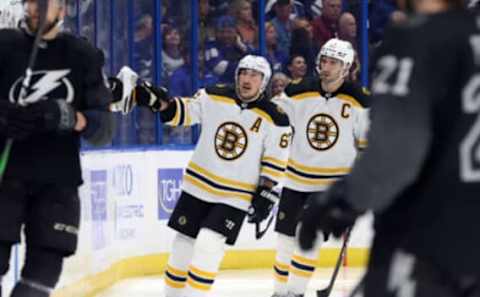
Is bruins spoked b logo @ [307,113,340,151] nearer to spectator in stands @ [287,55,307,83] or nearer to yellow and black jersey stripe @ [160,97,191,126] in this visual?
yellow and black jersey stripe @ [160,97,191,126]

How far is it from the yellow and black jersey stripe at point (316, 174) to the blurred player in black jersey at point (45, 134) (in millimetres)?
2908

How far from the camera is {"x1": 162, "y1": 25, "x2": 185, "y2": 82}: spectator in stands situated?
9.69 metres

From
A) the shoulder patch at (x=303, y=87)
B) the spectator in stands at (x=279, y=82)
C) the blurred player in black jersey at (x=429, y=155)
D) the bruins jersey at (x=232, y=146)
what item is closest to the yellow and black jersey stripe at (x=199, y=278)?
the bruins jersey at (x=232, y=146)

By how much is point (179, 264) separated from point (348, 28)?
399 centimetres

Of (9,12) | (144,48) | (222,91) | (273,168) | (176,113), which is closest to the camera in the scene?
(9,12)

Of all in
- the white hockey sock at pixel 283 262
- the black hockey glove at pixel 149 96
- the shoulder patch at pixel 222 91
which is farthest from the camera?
the white hockey sock at pixel 283 262

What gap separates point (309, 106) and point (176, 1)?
2.74m

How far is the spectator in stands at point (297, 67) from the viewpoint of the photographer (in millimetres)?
10039

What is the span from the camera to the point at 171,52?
9.76m

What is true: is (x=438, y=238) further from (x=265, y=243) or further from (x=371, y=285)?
(x=265, y=243)

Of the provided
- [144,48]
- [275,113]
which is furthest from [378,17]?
[275,113]

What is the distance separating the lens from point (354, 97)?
23.8 ft

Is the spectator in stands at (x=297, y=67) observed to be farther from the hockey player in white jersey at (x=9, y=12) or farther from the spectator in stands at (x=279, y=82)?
the hockey player in white jersey at (x=9, y=12)

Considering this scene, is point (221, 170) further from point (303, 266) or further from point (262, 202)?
point (303, 266)
